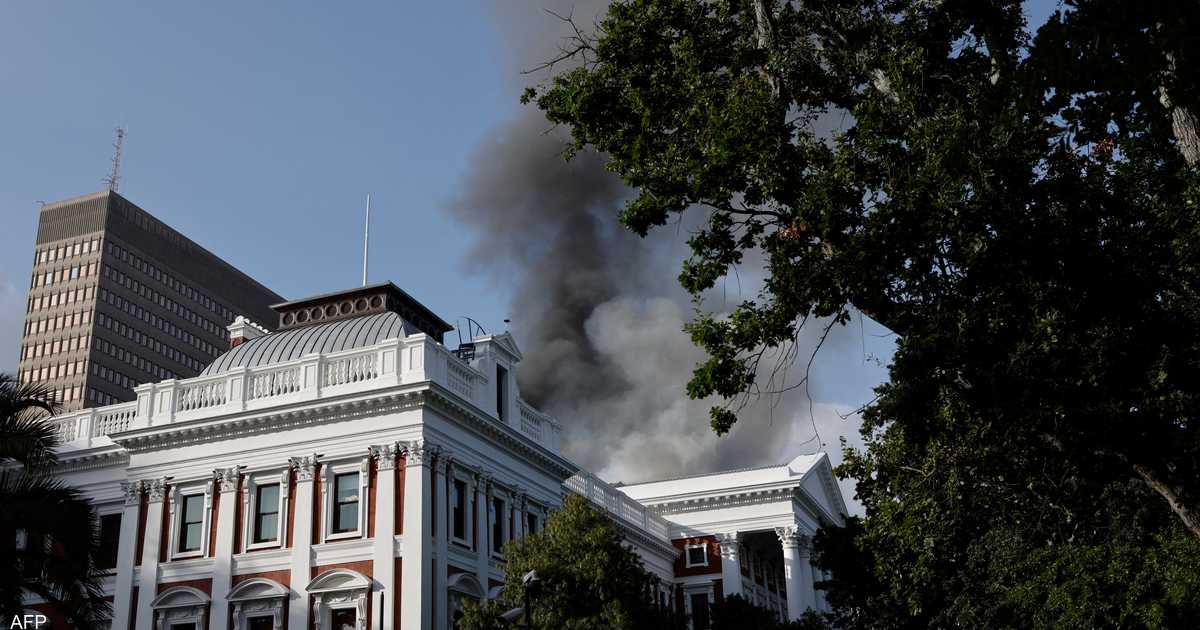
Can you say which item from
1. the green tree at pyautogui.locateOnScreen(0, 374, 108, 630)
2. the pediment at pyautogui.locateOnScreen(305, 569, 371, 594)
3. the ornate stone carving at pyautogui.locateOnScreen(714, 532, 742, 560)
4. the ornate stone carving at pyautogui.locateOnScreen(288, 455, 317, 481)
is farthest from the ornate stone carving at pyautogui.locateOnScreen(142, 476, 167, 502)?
the ornate stone carving at pyautogui.locateOnScreen(714, 532, 742, 560)

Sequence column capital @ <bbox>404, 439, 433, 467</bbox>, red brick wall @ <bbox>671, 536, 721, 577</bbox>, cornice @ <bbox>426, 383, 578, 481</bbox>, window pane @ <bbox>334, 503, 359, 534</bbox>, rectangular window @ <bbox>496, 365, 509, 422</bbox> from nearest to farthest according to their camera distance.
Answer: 1. column capital @ <bbox>404, 439, 433, 467</bbox>
2. window pane @ <bbox>334, 503, 359, 534</bbox>
3. cornice @ <bbox>426, 383, 578, 481</bbox>
4. rectangular window @ <bbox>496, 365, 509, 422</bbox>
5. red brick wall @ <bbox>671, 536, 721, 577</bbox>

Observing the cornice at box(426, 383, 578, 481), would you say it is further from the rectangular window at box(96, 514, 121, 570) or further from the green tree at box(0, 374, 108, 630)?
the green tree at box(0, 374, 108, 630)

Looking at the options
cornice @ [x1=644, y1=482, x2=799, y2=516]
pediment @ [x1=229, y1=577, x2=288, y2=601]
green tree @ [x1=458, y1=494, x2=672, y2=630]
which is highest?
cornice @ [x1=644, y1=482, x2=799, y2=516]

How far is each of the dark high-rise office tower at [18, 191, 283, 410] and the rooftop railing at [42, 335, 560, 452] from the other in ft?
322

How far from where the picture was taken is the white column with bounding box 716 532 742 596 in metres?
57.7

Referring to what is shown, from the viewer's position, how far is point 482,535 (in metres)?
34.7

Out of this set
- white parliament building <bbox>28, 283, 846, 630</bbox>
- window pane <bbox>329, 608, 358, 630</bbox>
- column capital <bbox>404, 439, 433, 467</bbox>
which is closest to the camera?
window pane <bbox>329, 608, 358, 630</bbox>

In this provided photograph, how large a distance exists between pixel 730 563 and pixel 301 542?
3022cm

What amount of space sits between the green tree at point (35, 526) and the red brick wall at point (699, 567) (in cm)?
3904

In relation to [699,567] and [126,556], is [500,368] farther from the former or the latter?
[699,567]

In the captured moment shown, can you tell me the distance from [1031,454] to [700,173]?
22.3 ft

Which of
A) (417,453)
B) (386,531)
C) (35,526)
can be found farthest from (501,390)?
(35,526)

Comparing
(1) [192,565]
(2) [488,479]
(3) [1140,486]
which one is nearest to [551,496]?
(2) [488,479]

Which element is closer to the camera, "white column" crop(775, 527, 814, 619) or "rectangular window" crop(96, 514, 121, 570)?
"rectangular window" crop(96, 514, 121, 570)
